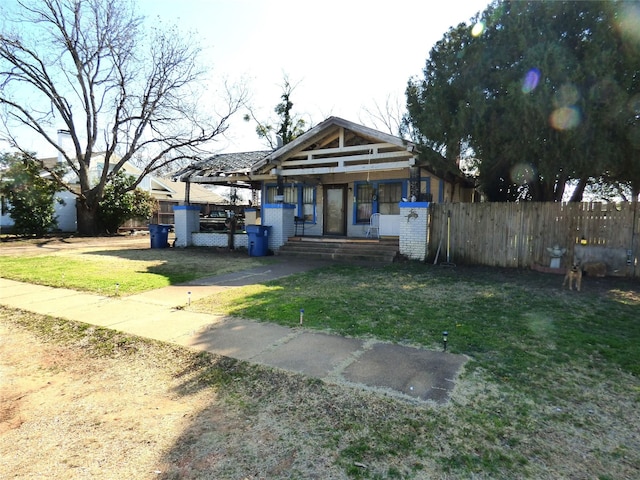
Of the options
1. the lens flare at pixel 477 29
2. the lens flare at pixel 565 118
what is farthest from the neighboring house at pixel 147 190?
the lens flare at pixel 565 118

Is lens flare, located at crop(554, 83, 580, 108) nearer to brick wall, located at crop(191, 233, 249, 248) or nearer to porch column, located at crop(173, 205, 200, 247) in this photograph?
brick wall, located at crop(191, 233, 249, 248)

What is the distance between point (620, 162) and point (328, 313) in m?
7.61

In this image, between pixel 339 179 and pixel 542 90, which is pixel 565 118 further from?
pixel 339 179

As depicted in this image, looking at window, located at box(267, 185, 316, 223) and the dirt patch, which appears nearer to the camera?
the dirt patch

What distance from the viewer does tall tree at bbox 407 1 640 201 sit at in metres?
7.60

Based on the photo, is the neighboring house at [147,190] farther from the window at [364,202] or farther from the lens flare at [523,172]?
the lens flare at [523,172]

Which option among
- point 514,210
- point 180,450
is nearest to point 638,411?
point 180,450

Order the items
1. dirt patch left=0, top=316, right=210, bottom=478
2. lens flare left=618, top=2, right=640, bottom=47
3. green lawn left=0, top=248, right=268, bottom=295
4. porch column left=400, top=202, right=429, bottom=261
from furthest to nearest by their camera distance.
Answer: porch column left=400, top=202, right=429, bottom=261
green lawn left=0, top=248, right=268, bottom=295
lens flare left=618, top=2, right=640, bottom=47
dirt patch left=0, top=316, right=210, bottom=478

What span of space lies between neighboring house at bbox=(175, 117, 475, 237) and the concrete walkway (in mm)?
7154

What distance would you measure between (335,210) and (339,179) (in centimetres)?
129

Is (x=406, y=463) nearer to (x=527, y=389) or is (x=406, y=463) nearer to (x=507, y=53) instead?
(x=527, y=389)

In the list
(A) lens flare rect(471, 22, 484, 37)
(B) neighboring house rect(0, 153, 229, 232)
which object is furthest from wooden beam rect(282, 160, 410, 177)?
(B) neighboring house rect(0, 153, 229, 232)

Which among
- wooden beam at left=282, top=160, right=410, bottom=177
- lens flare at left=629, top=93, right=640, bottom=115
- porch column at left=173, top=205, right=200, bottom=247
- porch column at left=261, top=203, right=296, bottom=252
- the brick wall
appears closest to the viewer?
lens flare at left=629, top=93, right=640, bottom=115

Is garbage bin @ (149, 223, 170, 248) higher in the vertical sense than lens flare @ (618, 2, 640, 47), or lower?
lower
